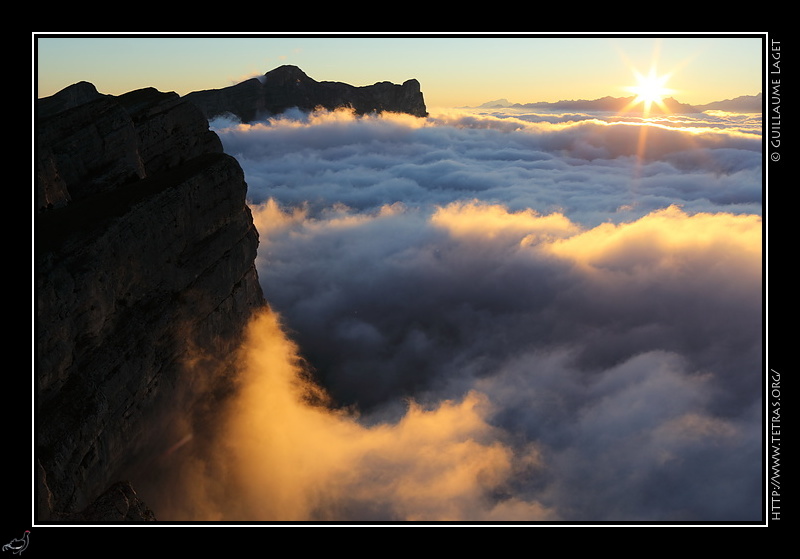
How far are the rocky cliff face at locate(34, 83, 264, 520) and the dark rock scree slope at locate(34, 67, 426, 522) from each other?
0.30 ft

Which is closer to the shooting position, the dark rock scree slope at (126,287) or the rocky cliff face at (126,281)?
the dark rock scree slope at (126,287)

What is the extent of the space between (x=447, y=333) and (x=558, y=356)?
1965 cm

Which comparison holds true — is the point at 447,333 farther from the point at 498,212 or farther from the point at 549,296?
the point at 498,212

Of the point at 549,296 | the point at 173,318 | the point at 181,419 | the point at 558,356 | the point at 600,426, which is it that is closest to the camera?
the point at 173,318

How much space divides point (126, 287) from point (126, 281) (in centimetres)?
47

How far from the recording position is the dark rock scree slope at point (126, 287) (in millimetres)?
25281

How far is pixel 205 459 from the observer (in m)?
40.9

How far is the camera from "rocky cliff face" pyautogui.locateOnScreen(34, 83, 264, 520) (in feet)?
83.8

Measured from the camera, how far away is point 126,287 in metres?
31.6

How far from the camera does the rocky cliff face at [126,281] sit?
83.8ft

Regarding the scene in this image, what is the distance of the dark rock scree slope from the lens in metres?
25.3

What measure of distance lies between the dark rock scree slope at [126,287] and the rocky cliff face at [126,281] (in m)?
0.09

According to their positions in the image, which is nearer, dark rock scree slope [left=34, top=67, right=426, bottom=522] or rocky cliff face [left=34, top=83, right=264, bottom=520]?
dark rock scree slope [left=34, top=67, right=426, bottom=522]
